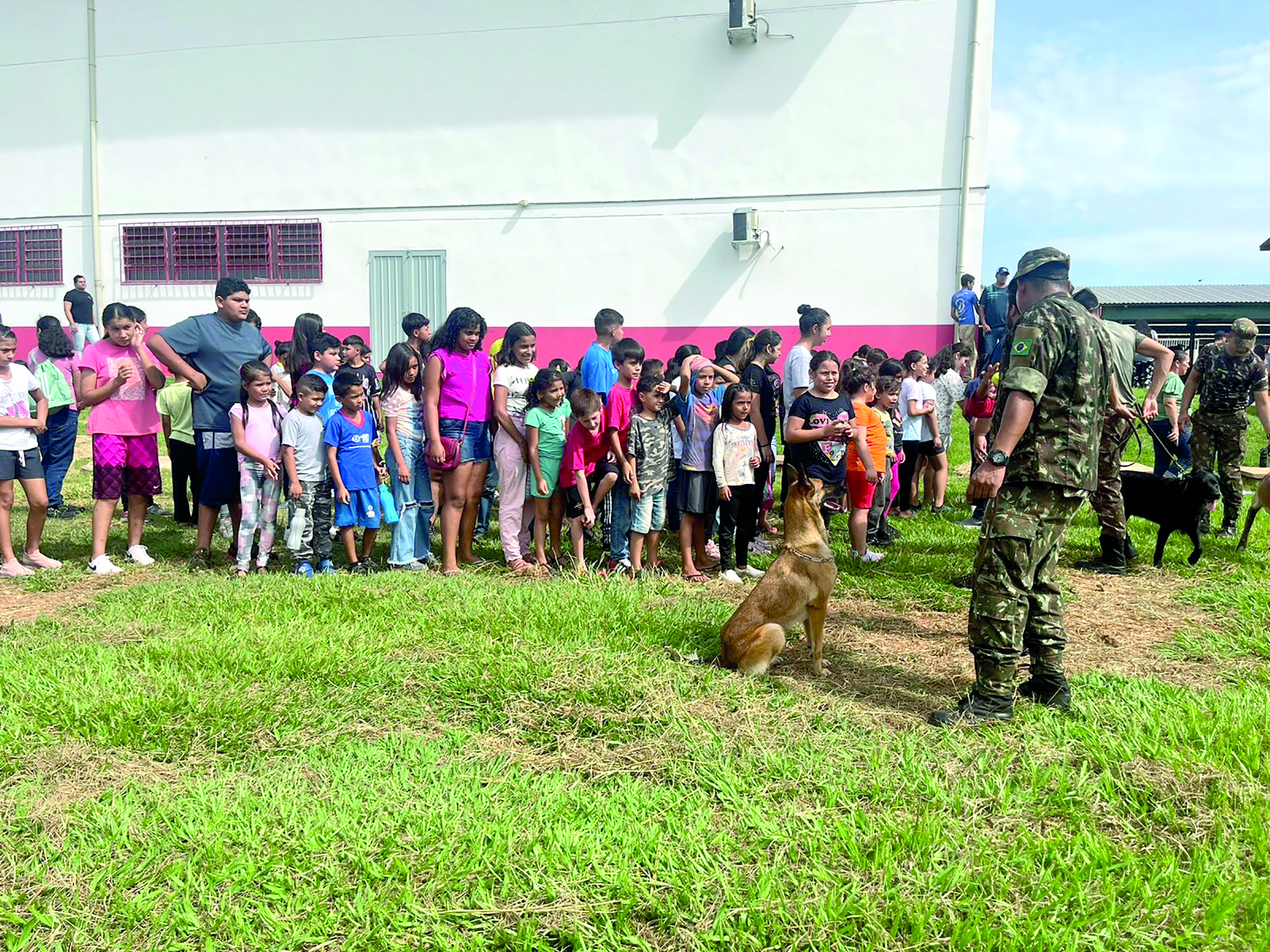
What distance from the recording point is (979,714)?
12.8 ft

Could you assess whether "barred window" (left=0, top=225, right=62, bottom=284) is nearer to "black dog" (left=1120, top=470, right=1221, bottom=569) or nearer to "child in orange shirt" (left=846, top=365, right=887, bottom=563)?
"child in orange shirt" (left=846, top=365, right=887, bottom=563)

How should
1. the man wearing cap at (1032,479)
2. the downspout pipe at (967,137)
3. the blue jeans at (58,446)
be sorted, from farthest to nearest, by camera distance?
1. the downspout pipe at (967,137)
2. the blue jeans at (58,446)
3. the man wearing cap at (1032,479)

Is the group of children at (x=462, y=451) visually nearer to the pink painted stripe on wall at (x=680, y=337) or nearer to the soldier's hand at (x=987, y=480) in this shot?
the soldier's hand at (x=987, y=480)

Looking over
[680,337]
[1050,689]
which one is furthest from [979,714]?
[680,337]

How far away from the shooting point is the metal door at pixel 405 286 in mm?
18250

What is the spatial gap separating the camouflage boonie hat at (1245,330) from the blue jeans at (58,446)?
1064 cm

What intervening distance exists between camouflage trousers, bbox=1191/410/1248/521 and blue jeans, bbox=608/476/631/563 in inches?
203

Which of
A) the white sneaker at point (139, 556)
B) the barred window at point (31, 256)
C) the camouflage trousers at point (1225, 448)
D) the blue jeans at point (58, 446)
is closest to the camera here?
the white sneaker at point (139, 556)

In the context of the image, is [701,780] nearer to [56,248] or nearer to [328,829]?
[328,829]

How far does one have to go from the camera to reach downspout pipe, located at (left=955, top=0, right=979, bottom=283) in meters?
15.5

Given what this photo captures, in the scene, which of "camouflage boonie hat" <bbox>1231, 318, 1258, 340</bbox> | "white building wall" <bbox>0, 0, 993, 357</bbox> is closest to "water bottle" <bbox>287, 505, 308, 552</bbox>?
"camouflage boonie hat" <bbox>1231, 318, 1258, 340</bbox>

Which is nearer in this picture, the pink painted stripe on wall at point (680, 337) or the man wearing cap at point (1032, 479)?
the man wearing cap at point (1032, 479)

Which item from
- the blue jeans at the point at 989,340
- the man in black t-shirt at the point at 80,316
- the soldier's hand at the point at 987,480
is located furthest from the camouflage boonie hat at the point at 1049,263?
the man in black t-shirt at the point at 80,316

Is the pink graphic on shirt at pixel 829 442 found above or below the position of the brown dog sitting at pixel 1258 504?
above
